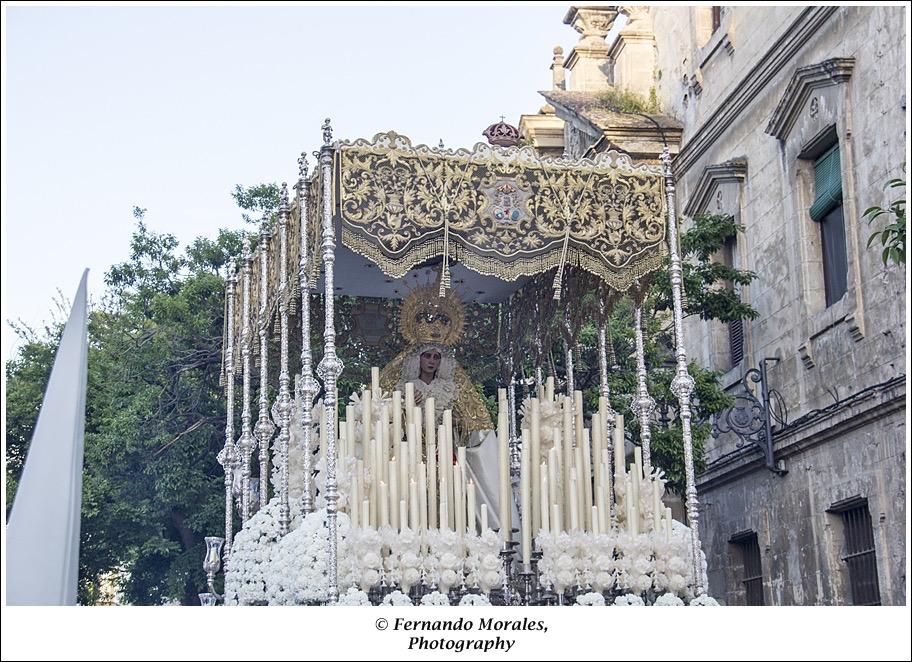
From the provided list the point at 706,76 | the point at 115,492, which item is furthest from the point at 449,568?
the point at 115,492

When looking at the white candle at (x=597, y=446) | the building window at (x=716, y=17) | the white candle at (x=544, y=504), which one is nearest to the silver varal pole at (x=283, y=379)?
the white candle at (x=544, y=504)

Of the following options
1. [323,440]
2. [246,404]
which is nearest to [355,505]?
[323,440]

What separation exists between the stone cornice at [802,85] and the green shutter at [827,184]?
1.87 ft

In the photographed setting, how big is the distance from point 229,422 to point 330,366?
346 cm

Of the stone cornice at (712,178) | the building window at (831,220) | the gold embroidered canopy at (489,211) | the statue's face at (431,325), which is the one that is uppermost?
the stone cornice at (712,178)

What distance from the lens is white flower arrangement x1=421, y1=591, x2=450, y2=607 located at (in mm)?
9094

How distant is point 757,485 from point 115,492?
936cm

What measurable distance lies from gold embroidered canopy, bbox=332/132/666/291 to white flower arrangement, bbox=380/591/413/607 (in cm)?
237

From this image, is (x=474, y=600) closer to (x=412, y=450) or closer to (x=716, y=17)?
(x=412, y=450)

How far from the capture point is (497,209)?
10.1 meters

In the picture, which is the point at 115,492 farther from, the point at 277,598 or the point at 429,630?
the point at 429,630

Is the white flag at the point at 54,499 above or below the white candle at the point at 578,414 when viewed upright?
below

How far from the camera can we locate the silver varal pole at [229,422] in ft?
40.1

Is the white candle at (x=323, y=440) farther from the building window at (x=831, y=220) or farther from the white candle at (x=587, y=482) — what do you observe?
the building window at (x=831, y=220)
